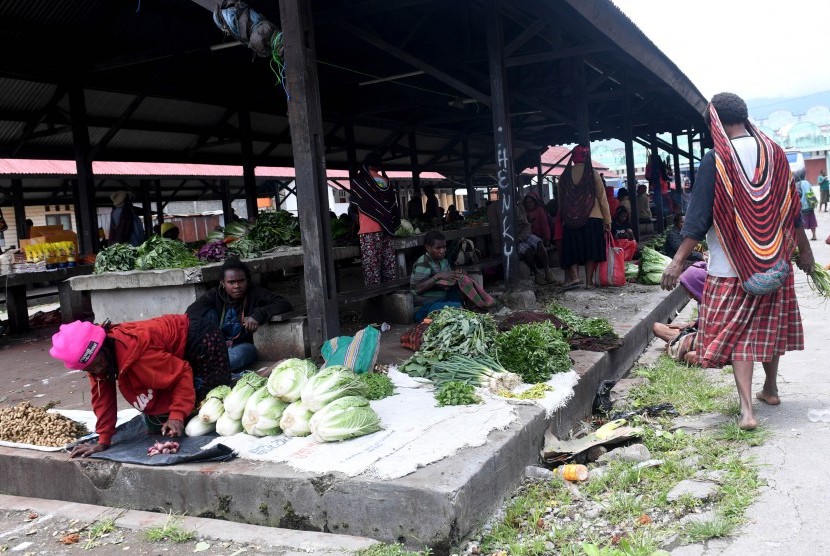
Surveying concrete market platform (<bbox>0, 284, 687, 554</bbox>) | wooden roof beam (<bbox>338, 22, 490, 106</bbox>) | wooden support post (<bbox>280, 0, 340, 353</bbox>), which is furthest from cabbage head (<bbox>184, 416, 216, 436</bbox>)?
wooden roof beam (<bbox>338, 22, 490, 106</bbox>)

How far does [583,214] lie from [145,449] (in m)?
6.78

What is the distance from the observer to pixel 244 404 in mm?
4195

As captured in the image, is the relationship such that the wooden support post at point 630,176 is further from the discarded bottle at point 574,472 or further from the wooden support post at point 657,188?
the discarded bottle at point 574,472

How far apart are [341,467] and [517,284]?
5205 millimetres

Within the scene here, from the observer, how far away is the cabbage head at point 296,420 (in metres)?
3.96

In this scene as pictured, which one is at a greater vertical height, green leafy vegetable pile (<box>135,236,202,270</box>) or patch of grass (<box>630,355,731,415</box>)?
green leafy vegetable pile (<box>135,236,202,270</box>)

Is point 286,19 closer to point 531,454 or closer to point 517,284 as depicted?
point 531,454

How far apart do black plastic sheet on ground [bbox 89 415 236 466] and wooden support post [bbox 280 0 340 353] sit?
1.47 m

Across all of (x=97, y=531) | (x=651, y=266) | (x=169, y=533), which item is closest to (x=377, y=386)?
(x=169, y=533)

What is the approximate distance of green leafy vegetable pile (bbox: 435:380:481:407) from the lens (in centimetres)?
432

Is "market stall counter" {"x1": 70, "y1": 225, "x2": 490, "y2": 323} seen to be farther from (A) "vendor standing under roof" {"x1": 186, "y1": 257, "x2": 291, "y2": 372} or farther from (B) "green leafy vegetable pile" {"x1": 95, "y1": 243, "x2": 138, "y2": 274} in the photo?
(A) "vendor standing under roof" {"x1": 186, "y1": 257, "x2": 291, "y2": 372}

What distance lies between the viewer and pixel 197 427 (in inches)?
168

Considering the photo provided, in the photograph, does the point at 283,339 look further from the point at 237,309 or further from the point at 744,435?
the point at 744,435

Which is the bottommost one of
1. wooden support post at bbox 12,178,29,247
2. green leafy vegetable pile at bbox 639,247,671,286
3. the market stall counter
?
green leafy vegetable pile at bbox 639,247,671,286
